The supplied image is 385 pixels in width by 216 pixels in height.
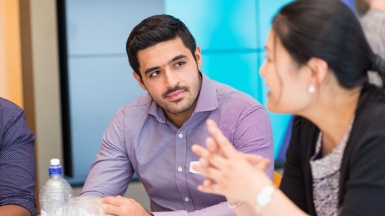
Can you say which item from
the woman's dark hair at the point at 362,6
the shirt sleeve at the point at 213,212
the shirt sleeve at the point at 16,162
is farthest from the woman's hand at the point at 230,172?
the shirt sleeve at the point at 16,162

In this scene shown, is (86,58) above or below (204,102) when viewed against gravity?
below

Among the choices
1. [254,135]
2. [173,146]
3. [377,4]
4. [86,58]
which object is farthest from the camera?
[86,58]

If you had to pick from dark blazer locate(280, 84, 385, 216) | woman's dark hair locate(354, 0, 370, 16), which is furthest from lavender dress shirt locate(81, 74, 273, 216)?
dark blazer locate(280, 84, 385, 216)

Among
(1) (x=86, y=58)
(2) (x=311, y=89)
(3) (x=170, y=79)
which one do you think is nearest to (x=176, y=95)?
(3) (x=170, y=79)

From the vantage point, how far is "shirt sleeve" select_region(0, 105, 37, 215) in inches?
89.4

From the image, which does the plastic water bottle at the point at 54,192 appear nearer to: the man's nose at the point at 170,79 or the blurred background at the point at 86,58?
the man's nose at the point at 170,79

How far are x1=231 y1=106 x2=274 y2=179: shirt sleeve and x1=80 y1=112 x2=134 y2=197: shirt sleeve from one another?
47 centimetres

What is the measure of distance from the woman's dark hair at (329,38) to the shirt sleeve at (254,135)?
0.80 meters

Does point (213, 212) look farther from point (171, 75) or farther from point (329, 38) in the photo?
point (329, 38)

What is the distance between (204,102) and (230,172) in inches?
37.0

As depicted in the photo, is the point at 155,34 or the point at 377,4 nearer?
the point at 377,4

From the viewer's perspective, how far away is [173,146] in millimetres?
2381

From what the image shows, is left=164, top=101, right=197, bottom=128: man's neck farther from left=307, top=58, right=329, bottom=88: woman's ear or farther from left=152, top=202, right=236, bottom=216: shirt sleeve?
left=307, top=58, right=329, bottom=88: woman's ear

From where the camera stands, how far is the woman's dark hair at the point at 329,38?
143 centimetres
